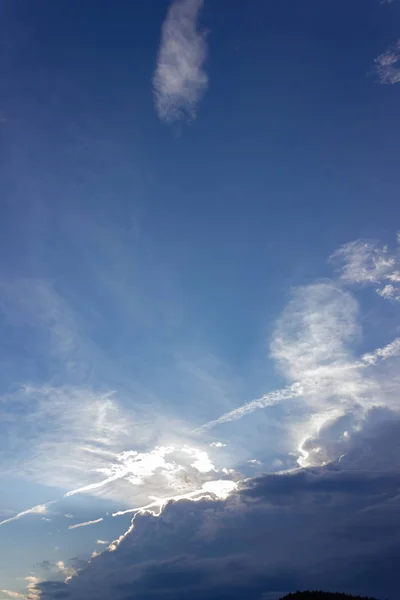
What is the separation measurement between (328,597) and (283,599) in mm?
14638

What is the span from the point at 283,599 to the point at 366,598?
26537 mm

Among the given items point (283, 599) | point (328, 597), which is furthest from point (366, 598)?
point (283, 599)

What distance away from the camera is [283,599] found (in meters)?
119

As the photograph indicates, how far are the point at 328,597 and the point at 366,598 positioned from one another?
40.0ft

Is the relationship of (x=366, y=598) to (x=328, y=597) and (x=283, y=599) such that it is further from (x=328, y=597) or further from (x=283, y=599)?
(x=283, y=599)

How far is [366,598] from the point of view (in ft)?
355

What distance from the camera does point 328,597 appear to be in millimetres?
114500

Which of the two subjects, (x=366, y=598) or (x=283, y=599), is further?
(x=283, y=599)
